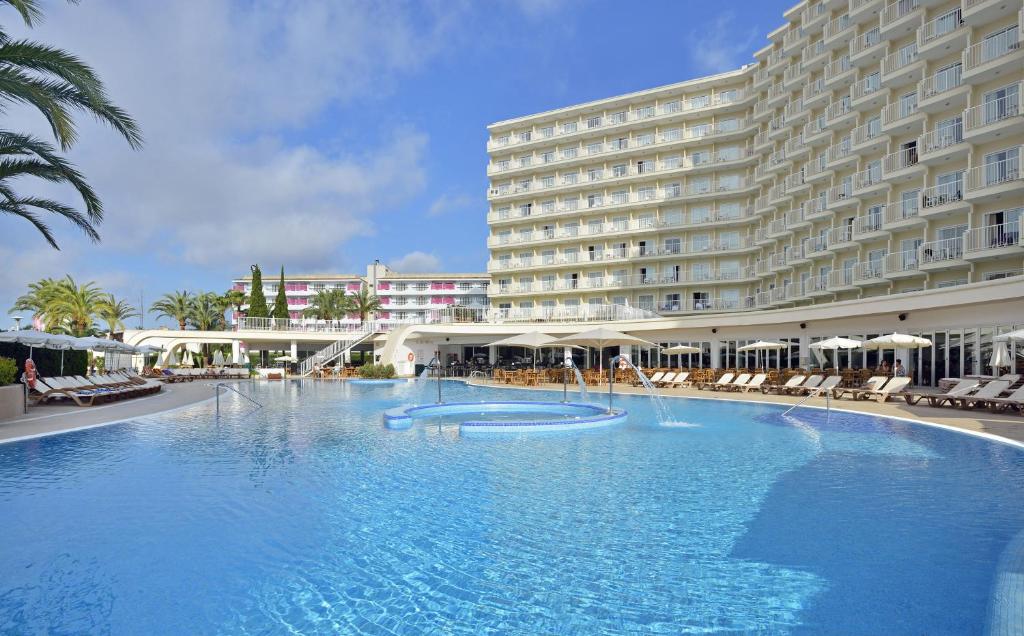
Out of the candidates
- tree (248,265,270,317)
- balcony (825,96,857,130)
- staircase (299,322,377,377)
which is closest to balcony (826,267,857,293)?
balcony (825,96,857,130)

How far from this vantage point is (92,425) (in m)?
14.0

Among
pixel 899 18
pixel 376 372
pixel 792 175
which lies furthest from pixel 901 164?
pixel 376 372

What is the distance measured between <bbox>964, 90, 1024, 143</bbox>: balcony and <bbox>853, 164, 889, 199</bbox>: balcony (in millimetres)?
5113

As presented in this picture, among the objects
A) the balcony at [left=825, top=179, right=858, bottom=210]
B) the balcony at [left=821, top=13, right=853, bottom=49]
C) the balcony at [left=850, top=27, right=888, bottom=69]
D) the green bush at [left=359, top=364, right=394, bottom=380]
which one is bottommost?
the green bush at [left=359, top=364, right=394, bottom=380]

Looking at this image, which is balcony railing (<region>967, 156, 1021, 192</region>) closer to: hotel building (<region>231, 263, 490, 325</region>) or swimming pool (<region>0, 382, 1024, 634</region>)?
swimming pool (<region>0, 382, 1024, 634</region>)

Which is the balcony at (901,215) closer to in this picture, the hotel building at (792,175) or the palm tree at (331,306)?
the hotel building at (792,175)

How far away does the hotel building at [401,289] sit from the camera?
80.7 m

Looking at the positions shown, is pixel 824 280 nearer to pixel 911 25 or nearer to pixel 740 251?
pixel 740 251

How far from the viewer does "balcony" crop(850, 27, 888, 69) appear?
98.5ft

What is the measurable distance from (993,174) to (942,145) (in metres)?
3.05

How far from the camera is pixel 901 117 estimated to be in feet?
92.3

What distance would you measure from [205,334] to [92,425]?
3293 cm

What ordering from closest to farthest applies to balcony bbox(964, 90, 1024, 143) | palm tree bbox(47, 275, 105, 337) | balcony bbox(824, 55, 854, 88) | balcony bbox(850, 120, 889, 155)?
balcony bbox(964, 90, 1024, 143) → balcony bbox(850, 120, 889, 155) → balcony bbox(824, 55, 854, 88) → palm tree bbox(47, 275, 105, 337)

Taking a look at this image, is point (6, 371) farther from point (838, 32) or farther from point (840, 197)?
point (838, 32)
